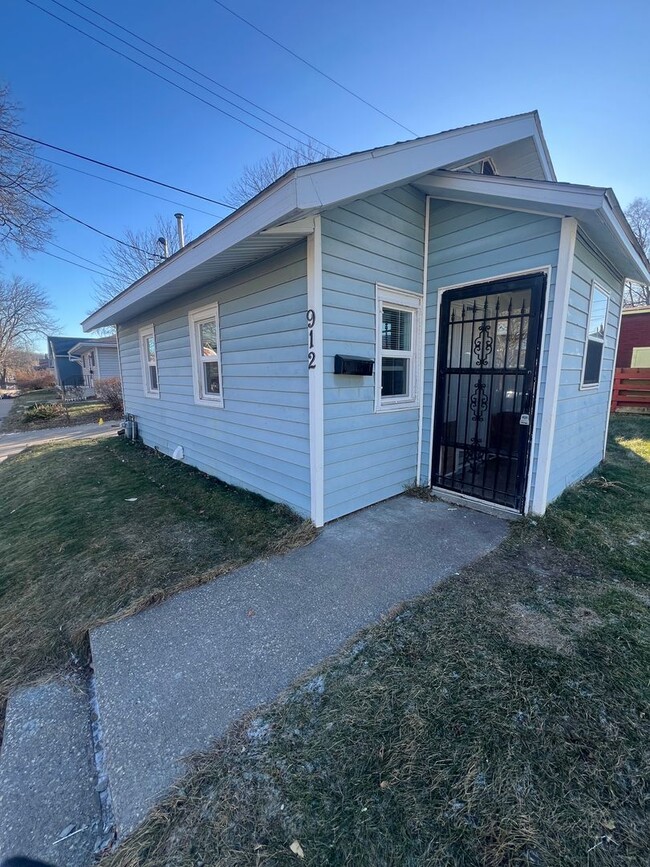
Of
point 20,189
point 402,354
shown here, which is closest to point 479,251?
point 402,354

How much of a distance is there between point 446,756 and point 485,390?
3.58 m

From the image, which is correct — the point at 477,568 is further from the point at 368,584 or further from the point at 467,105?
the point at 467,105

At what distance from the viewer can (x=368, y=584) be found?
8.59 ft

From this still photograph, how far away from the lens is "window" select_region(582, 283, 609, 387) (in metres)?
4.03

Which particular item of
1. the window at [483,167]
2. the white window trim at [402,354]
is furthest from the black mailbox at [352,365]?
the window at [483,167]

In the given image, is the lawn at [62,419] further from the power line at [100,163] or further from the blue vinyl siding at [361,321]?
the blue vinyl siding at [361,321]

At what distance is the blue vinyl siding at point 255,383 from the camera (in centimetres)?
344

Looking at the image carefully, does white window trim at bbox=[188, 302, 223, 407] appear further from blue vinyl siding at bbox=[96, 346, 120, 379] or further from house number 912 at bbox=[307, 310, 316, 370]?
blue vinyl siding at bbox=[96, 346, 120, 379]

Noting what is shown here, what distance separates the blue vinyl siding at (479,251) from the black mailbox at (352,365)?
1081mm

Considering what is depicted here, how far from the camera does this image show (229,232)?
119 inches

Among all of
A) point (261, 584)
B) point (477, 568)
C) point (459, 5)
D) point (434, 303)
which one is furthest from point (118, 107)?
point (477, 568)

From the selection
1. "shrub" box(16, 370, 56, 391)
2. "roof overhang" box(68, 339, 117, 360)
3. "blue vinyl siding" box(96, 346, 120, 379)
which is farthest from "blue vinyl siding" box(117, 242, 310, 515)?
"shrub" box(16, 370, 56, 391)

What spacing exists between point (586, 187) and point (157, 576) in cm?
445

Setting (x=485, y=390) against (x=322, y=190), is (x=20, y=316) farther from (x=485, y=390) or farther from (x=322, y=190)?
(x=485, y=390)
